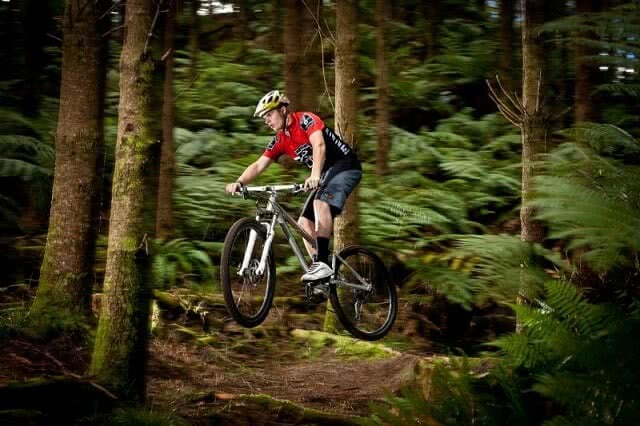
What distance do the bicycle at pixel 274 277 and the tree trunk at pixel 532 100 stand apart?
171 centimetres

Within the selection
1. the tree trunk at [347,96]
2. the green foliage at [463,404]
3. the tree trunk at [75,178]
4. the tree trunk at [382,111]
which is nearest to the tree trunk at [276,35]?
the tree trunk at [382,111]

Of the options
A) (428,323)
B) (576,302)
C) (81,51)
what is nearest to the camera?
(576,302)

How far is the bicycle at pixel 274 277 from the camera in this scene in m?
5.88

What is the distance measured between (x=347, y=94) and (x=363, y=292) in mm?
2260

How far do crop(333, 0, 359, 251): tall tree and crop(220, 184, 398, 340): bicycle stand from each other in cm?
52

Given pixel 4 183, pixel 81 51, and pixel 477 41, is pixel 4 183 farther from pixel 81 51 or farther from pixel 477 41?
pixel 477 41

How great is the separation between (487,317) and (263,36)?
1216 cm

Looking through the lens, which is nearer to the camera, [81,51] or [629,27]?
[629,27]

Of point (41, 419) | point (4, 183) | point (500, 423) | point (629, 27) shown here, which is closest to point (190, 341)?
point (41, 419)

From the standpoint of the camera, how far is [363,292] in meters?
7.06

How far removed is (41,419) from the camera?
4.23 meters

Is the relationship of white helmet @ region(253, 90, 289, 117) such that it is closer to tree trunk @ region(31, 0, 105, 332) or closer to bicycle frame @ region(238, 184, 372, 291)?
bicycle frame @ region(238, 184, 372, 291)

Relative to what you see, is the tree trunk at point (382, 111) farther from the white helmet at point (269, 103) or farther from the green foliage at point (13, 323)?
the green foliage at point (13, 323)

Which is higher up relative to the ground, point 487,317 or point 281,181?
point 281,181
